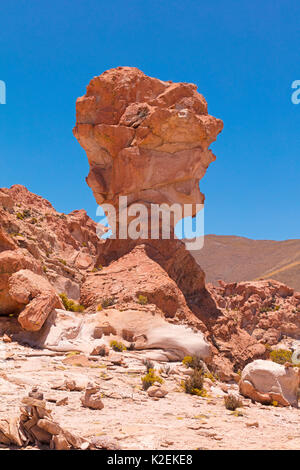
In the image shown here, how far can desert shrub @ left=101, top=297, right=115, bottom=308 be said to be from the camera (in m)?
15.0

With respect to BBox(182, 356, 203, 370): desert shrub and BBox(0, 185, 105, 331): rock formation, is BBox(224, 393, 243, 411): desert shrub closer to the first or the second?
BBox(182, 356, 203, 370): desert shrub

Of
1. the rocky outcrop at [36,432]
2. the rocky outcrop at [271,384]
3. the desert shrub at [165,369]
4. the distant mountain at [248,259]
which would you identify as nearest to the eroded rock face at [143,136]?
the desert shrub at [165,369]

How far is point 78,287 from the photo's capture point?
21.0m

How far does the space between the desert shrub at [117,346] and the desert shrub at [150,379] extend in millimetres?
2230

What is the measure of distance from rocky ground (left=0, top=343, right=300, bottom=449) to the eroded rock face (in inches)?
394

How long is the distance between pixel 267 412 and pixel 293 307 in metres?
32.5

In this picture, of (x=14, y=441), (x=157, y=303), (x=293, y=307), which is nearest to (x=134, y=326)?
(x=157, y=303)

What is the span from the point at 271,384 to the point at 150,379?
283 cm

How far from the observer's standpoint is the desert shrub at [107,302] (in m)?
15.0

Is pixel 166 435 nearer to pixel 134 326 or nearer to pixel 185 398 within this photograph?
pixel 185 398

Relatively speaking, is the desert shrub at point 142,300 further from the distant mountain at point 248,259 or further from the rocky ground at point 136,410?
the distant mountain at point 248,259

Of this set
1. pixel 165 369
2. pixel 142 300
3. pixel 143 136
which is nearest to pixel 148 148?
pixel 143 136
